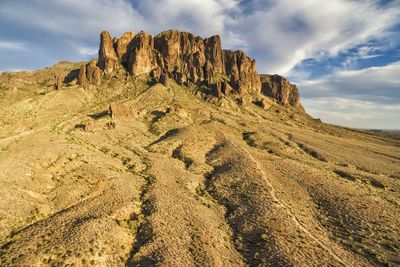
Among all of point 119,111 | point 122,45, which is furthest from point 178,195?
point 122,45

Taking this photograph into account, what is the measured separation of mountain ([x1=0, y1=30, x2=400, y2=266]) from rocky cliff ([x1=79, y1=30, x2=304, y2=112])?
53123 mm

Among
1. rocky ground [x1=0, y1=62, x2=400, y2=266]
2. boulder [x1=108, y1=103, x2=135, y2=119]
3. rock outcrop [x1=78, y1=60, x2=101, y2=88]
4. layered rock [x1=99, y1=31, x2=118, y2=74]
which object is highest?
layered rock [x1=99, y1=31, x2=118, y2=74]

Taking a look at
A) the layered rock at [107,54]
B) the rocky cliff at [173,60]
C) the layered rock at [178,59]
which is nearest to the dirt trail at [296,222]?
the rocky cliff at [173,60]

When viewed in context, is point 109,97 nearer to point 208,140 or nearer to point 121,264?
point 208,140

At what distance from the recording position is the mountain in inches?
1181

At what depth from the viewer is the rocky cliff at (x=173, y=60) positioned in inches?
6191

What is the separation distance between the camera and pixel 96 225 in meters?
32.8

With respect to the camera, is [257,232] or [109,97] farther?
[109,97]

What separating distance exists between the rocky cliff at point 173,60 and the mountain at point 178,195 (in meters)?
53.1

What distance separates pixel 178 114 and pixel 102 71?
6797 cm

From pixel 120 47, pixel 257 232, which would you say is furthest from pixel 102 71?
pixel 257 232

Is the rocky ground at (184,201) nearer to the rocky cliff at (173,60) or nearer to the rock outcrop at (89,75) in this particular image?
the rock outcrop at (89,75)

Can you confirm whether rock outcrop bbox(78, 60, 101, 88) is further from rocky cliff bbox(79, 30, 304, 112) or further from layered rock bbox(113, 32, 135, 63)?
layered rock bbox(113, 32, 135, 63)

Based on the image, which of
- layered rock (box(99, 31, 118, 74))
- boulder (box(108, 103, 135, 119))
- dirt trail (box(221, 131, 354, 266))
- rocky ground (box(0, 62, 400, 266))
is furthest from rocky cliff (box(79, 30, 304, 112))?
dirt trail (box(221, 131, 354, 266))
